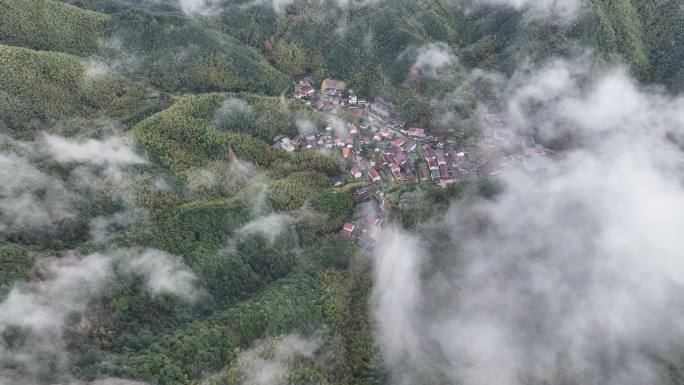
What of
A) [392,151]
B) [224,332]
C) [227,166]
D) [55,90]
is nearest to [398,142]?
[392,151]

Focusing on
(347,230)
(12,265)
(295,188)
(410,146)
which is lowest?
(12,265)

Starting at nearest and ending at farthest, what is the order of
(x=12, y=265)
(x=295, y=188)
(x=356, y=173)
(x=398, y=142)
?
(x=12, y=265)
(x=295, y=188)
(x=356, y=173)
(x=398, y=142)

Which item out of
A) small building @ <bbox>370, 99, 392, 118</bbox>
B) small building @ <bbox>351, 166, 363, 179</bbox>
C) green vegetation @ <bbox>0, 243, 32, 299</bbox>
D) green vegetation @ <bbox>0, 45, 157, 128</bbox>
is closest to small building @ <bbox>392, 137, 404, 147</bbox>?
small building @ <bbox>370, 99, 392, 118</bbox>

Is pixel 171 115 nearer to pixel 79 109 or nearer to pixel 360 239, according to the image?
pixel 79 109

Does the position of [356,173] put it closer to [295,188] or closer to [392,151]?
[392,151]

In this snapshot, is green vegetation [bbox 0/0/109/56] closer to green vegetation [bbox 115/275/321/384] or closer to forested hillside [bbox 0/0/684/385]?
forested hillside [bbox 0/0/684/385]

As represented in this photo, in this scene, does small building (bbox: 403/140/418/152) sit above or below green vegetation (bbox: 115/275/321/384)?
above
